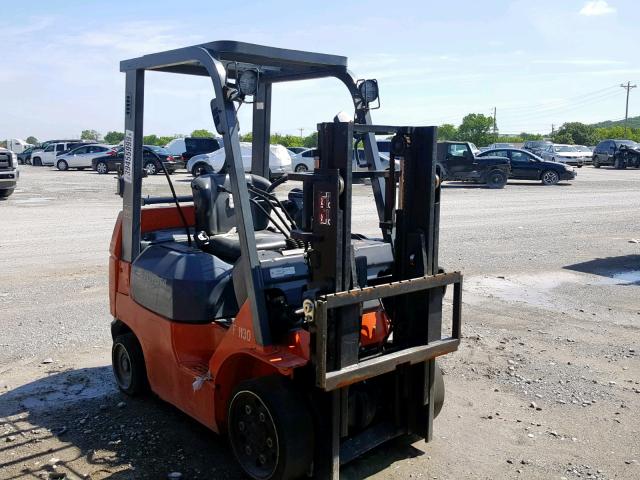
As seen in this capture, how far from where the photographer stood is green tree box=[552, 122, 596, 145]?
6969 cm

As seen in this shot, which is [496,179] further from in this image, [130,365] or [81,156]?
[130,365]

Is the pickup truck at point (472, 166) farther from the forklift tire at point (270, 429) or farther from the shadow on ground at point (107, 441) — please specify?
the forklift tire at point (270, 429)

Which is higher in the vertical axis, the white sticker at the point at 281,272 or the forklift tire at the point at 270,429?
the white sticker at the point at 281,272

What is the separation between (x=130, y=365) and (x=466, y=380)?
108 inches

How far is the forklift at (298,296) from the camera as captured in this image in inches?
144

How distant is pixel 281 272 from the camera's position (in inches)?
159

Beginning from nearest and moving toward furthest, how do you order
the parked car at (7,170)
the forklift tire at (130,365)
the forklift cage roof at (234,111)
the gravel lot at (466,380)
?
the forklift cage roof at (234,111), the gravel lot at (466,380), the forklift tire at (130,365), the parked car at (7,170)

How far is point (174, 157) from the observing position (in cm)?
3222

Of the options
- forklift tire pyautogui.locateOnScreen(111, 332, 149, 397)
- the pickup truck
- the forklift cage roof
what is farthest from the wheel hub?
the pickup truck

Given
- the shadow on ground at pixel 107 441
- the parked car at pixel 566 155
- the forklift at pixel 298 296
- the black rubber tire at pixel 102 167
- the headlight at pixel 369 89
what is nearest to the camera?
the forklift at pixel 298 296

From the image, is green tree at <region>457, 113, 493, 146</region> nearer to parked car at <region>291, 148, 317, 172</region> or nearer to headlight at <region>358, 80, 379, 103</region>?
parked car at <region>291, 148, 317, 172</region>

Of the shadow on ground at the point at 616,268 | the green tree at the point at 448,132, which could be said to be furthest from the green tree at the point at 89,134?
the shadow on ground at the point at 616,268

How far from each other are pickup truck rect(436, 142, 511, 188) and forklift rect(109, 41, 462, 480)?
22.7m

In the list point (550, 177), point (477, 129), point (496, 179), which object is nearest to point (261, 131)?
point (496, 179)
